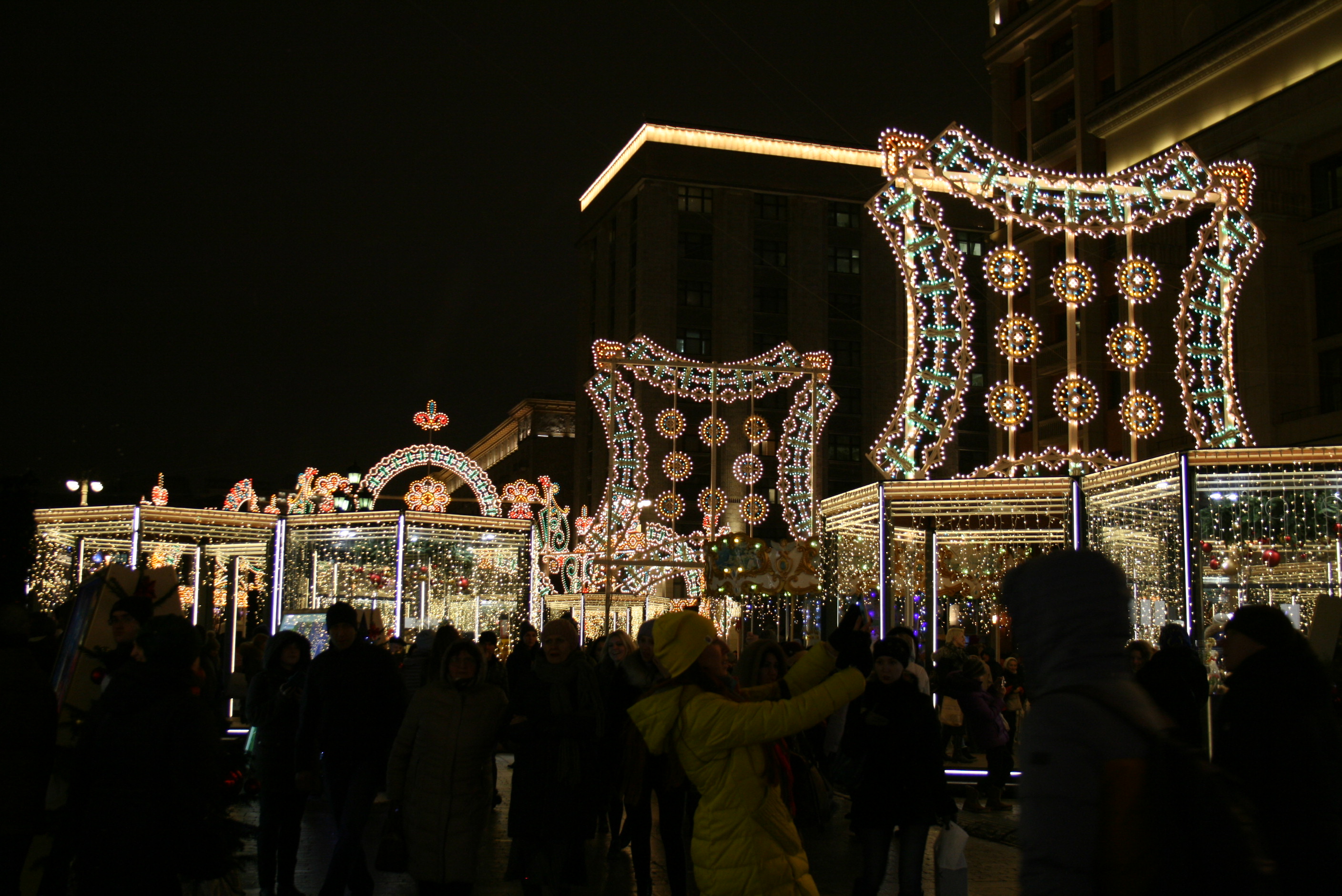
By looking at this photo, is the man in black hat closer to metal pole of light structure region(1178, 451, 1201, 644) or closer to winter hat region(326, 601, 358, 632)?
winter hat region(326, 601, 358, 632)

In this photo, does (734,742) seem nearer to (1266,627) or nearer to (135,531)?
(1266,627)

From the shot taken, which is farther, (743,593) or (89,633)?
(743,593)

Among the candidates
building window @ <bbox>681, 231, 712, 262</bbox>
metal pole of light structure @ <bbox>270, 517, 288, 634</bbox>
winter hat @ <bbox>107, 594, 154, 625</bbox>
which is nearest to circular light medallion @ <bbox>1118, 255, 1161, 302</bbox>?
winter hat @ <bbox>107, 594, 154, 625</bbox>

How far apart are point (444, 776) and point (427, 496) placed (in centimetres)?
1541

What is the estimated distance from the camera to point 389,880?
8891 mm

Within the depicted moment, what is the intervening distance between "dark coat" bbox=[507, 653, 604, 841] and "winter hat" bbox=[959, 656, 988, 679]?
6.18m

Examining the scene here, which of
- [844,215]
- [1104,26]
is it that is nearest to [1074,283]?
[1104,26]

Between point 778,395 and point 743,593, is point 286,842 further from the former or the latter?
point 778,395

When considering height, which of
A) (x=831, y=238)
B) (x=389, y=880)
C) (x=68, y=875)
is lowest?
(x=389, y=880)

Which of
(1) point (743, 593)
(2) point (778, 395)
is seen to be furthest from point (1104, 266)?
(1) point (743, 593)

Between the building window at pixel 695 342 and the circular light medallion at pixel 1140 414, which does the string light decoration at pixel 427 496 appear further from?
the building window at pixel 695 342

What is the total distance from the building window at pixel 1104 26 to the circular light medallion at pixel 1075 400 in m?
30.7

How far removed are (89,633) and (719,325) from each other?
5719cm

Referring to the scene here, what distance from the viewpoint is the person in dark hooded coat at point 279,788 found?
24.8 feet
